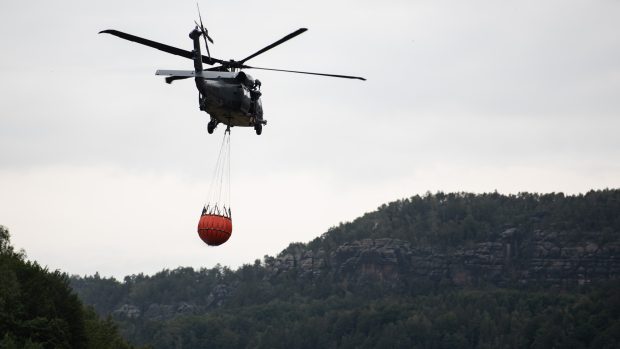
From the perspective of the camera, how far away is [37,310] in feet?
289

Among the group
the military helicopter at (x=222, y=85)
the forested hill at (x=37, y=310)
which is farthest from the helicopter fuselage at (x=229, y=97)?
the forested hill at (x=37, y=310)

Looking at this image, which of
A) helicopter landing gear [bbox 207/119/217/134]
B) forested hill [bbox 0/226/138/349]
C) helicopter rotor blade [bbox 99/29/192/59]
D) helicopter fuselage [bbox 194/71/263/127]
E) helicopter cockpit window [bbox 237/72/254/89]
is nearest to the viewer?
helicopter rotor blade [bbox 99/29/192/59]

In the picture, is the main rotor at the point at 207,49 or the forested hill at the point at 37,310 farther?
the forested hill at the point at 37,310

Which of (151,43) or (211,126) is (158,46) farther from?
(211,126)

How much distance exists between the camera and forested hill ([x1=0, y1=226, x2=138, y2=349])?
8412 cm

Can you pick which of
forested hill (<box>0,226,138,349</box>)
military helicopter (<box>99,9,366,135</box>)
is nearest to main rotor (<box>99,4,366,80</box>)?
military helicopter (<box>99,9,366,135</box>)

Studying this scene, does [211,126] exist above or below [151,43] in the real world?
below

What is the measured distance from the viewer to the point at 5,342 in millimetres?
79062

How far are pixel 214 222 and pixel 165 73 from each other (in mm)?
6172

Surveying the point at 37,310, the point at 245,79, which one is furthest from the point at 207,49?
the point at 37,310

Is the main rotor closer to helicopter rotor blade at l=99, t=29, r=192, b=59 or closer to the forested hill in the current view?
helicopter rotor blade at l=99, t=29, r=192, b=59

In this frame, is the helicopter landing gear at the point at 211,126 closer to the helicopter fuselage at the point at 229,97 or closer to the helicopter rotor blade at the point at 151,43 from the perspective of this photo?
the helicopter fuselage at the point at 229,97

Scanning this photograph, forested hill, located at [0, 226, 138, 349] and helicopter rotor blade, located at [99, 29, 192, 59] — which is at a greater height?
helicopter rotor blade, located at [99, 29, 192, 59]

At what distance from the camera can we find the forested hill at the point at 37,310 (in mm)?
84125
